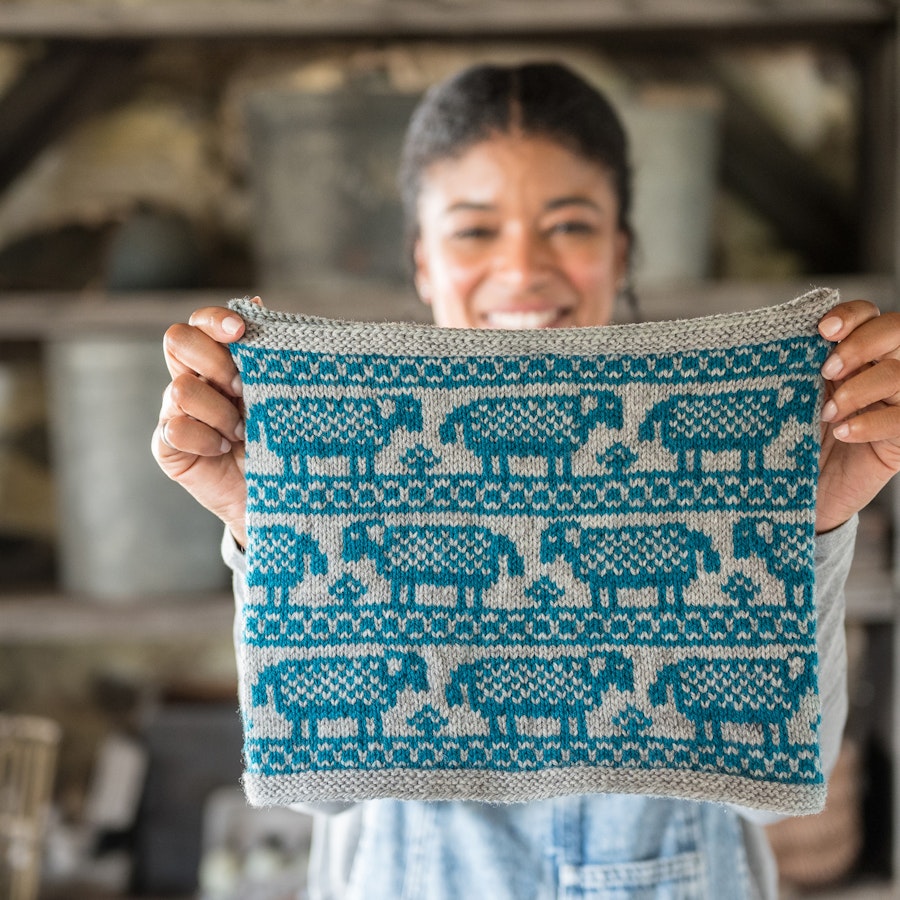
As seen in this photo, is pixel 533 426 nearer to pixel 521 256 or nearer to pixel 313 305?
pixel 521 256

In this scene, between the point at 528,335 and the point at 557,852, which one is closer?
the point at 528,335

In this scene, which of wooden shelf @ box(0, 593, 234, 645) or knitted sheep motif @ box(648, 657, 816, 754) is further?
wooden shelf @ box(0, 593, 234, 645)

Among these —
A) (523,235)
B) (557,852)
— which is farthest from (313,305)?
(557,852)

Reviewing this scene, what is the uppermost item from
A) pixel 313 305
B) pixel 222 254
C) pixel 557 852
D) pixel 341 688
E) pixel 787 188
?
pixel 787 188

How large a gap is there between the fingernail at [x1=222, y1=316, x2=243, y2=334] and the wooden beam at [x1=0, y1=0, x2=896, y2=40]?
93cm

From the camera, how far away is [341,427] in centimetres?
72

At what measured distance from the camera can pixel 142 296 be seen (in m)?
1.55

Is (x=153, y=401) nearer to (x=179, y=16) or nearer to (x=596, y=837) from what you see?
(x=179, y=16)

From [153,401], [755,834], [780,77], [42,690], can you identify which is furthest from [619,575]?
[42,690]

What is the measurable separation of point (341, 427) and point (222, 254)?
4.13 ft

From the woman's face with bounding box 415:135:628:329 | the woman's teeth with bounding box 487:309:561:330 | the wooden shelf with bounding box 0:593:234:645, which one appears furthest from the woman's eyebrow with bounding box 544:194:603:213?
the wooden shelf with bounding box 0:593:234:645

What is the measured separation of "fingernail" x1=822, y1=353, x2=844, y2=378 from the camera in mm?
703

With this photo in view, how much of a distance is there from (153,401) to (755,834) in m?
1.13

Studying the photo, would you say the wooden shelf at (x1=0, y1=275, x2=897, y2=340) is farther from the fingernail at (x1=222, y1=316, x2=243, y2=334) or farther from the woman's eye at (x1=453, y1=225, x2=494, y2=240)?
the fingernail at (x1=222, y1=316, x2=243, y2=334)
